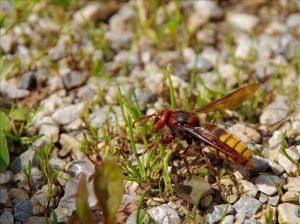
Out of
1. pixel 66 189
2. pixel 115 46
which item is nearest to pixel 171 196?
pixel 66 189

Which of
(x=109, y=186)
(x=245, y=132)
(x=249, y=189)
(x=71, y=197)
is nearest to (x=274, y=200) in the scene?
(x=249, y=189)

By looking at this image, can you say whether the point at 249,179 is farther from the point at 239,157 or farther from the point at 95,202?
the point at 95,202

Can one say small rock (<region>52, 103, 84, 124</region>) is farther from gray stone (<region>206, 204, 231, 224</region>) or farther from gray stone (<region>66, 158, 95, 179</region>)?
gray stone (<region>206, 204, 231, 224</region>)

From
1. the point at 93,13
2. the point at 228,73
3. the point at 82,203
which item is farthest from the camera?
the point at 93,13

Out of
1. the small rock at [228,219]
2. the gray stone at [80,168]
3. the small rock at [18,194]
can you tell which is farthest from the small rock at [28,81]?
the small rock at [228,219]

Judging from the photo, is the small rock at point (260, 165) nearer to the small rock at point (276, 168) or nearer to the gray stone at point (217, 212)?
the small rock at point (276, 168)

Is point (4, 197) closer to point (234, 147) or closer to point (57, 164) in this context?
point (57, 164)
